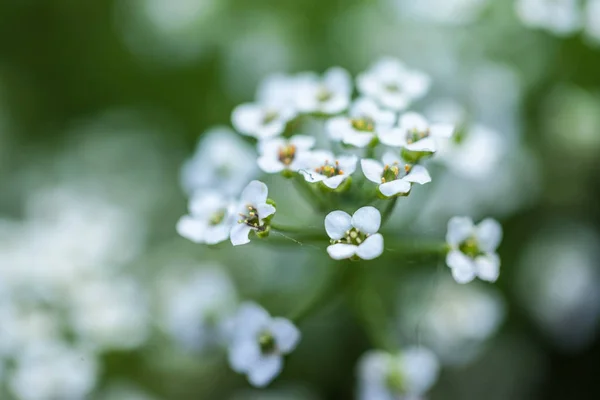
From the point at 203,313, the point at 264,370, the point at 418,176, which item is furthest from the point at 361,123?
the point at 203,313

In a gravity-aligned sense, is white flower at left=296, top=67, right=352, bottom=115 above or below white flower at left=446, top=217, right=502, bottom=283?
above

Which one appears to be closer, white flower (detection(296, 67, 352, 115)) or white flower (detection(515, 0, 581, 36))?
white flower (detection(296, 67, 352, 115))

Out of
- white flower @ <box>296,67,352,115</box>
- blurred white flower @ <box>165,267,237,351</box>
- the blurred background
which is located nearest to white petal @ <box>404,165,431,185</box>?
white flower @ <box>296,67,352,115</box>

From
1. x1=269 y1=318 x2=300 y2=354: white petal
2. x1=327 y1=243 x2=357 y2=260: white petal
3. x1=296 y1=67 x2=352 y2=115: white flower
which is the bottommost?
x1=269 y1=318 x2=300 y2=354: white petal

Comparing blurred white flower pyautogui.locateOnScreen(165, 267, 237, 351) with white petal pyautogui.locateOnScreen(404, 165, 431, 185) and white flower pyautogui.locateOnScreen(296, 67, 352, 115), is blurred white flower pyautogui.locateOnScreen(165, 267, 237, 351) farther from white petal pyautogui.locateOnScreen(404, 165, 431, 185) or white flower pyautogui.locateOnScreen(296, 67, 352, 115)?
white petal pyautogui.locateOnScreen(404, 165, 431, 185)

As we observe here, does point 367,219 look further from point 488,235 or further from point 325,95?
point 325,95

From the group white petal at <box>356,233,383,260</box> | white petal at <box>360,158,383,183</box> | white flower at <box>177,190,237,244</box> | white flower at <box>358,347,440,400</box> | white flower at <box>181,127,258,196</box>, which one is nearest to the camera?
white petal at <box>356,233,383,260</box>

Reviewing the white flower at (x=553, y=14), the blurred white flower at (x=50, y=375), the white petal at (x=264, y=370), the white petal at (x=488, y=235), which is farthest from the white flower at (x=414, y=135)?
the blurred white flower at (x=50, y=375)
